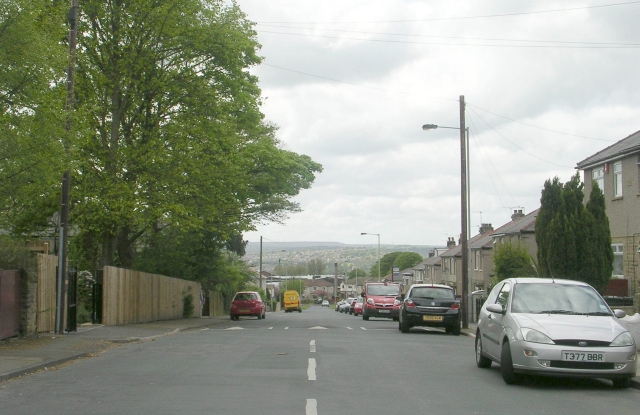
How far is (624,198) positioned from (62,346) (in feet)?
A: 68.7

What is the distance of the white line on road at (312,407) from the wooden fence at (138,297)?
16.2 meters

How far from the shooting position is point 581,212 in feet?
74.6

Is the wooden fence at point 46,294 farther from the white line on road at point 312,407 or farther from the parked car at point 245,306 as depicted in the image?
the parked car at point 245,306

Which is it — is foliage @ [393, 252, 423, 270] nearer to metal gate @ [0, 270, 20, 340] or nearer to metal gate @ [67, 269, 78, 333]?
metal gate @ [67, 269, 78, 333]

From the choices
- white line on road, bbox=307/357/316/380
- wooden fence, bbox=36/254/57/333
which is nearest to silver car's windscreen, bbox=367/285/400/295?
wooden fence, bbox=36/254/57/333

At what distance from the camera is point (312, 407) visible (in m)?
8.70

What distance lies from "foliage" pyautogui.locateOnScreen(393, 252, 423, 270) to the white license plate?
137m

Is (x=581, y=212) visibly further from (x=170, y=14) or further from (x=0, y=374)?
(x=0, y=374)

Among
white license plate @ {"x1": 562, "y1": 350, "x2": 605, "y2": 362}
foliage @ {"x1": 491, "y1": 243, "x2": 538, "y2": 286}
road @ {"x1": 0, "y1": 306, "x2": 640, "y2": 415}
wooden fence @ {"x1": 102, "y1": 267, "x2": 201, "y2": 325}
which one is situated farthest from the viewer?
foliage @ {"x1": 491, "y1": 243, "x2": 538, "y2": 286}

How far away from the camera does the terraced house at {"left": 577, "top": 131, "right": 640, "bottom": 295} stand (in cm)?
2722

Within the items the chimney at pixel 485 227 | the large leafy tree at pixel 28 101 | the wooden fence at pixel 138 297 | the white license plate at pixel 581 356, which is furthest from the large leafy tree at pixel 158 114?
the chimney at pixel 485 227

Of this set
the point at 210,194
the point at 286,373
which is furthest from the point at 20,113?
the point at 210,194

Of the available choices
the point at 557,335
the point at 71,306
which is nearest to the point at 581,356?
the point at 557,335

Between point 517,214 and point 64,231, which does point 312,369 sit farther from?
point 517,214
